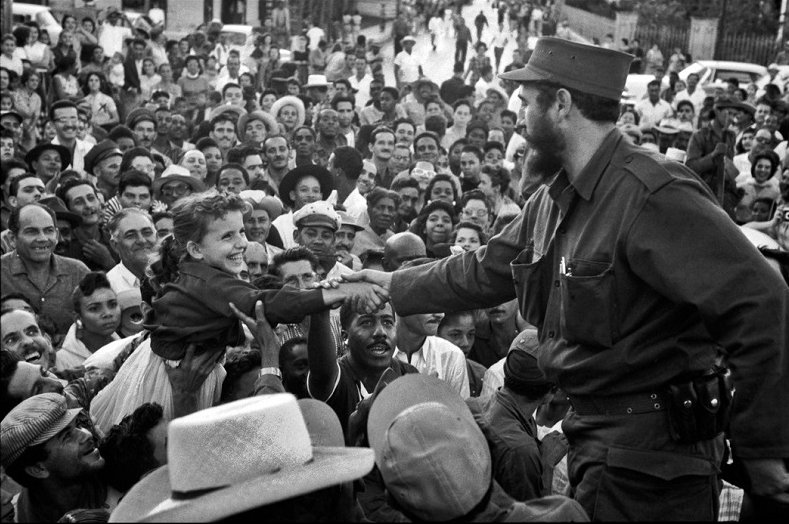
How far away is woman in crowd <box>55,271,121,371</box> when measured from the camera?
6703 millimetres

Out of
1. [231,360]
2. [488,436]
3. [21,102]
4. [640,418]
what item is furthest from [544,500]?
[21,102]

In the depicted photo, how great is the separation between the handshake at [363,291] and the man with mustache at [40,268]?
11.9ft

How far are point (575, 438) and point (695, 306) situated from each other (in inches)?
25.2

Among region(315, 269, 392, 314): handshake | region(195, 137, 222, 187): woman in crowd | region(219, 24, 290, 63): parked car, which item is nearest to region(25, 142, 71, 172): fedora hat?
region(195, 137, 222, 187): woman in crowd

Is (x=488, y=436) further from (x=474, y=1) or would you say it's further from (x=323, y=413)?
(x=474, y=1)

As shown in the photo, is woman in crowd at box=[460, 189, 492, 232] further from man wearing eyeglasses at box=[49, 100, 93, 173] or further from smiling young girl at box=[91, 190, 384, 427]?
smiling young girl at box=[91, 190, 384, 427]

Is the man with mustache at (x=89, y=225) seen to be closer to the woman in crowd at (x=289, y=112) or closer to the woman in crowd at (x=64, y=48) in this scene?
the woman in crowd at (x=289, y=112)

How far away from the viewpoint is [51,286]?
764 centimetres

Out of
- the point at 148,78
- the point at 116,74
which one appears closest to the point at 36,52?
the point at 116,74

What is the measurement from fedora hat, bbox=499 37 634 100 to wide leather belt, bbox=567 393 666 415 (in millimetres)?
1016

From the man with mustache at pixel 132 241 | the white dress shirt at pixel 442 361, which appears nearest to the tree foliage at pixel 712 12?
the man with mustache at pixel 132 241

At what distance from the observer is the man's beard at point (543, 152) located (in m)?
3.73

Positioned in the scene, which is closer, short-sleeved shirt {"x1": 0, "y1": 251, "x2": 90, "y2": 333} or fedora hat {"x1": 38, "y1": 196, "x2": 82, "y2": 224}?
short-sleeved shirt {"x1": 0, "y1": 251, "x2": 90, "y2": 333}

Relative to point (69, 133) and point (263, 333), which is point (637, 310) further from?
point (69, 133)
